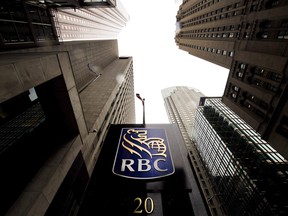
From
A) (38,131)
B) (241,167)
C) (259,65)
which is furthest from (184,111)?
(38,131)

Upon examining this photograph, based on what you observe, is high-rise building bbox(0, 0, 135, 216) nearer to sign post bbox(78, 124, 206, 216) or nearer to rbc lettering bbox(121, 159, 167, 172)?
sign post bbox(78, 124, 206, 216)

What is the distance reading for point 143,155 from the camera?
32.0 feet

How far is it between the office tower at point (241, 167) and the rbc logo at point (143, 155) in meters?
43.2

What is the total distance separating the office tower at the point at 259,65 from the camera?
68.6 feet

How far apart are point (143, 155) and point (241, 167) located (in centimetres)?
4927

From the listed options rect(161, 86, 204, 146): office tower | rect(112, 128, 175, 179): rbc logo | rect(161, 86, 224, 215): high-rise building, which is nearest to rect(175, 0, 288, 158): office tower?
rect(112, 128, 175, 179): rbc logo

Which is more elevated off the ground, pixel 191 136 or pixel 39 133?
pixel 39 133

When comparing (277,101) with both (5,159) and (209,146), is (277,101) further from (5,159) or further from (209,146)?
(209,146)

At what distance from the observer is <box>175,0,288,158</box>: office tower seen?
20906mm

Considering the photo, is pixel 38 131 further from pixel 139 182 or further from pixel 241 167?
pixel 241 167

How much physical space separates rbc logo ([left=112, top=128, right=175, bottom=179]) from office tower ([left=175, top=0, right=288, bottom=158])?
20.0 metres

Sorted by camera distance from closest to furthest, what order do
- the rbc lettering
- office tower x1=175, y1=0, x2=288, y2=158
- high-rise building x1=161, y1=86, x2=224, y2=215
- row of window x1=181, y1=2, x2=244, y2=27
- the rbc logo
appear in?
the rbc logo
the rbc lettering
office tower x1=175, y1=0, x2=288, y2=158
row of window x1=181, y1=2, x2=244, y2=27
high-rise building x1=161, y1=86, x2=224, y2=215

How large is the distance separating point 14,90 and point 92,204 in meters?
6.92

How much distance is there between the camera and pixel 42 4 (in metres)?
25.1
